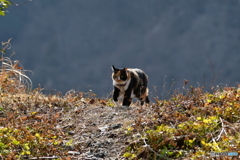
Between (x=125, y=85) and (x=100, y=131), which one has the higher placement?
(x=125, y=85)

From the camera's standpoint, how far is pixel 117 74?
32.7ft

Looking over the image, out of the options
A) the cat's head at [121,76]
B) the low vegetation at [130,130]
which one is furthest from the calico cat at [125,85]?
the low vegetation at [130,130]

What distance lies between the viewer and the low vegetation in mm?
4789

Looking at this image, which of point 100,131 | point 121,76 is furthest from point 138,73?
point 100,131

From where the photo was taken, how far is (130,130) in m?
5.74

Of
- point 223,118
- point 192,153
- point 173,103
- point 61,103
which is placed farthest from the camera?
point 61,103

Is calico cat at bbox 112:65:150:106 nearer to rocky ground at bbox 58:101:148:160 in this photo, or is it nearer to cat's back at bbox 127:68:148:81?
cat's back at bbox 127:68:148:81

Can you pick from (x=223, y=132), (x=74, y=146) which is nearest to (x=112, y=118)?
(x=74, y=146)

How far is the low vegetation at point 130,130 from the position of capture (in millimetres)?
4789

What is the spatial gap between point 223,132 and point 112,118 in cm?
277

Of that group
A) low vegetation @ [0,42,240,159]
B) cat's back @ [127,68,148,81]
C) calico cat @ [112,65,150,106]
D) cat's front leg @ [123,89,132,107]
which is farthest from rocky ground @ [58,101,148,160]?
cat's back @ [127,68,148,81]

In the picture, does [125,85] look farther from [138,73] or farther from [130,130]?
[130,130]

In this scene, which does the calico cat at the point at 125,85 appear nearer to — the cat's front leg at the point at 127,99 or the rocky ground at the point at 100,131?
the cat's front leg at the point at 127,99

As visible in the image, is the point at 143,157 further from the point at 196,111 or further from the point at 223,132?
the point at 196,111
